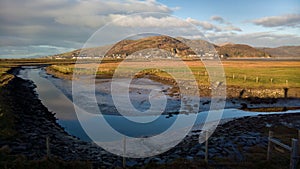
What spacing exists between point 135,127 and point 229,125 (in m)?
7.68

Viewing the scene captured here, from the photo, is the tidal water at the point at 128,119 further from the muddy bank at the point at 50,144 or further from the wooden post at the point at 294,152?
the wooden post at the point at 294,152

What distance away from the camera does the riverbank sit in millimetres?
12289

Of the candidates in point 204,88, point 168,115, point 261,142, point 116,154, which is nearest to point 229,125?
point 261,142

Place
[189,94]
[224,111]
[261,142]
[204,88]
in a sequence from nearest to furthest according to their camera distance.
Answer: [261,142] → [224,111] → [189,94] → [204,88]

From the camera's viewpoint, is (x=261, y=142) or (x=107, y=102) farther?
(x=107, y=102)

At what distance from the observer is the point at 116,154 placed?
13.6m

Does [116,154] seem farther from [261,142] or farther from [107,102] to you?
[107,102]

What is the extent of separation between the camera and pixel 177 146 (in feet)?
49.8

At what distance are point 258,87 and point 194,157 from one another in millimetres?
29092

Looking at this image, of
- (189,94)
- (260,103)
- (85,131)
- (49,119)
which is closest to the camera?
(85,131)

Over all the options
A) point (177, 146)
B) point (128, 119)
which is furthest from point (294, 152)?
point (128, 119)

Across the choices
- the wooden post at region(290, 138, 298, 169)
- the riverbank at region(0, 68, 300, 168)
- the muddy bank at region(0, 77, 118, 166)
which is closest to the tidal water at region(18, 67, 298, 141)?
the muddy bank at region(0, 77, 118, 166)

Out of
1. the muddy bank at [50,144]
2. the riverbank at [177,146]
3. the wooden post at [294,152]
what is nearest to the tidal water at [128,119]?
the muddy bank at [50,144]

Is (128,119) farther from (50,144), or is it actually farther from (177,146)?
(50,144)
